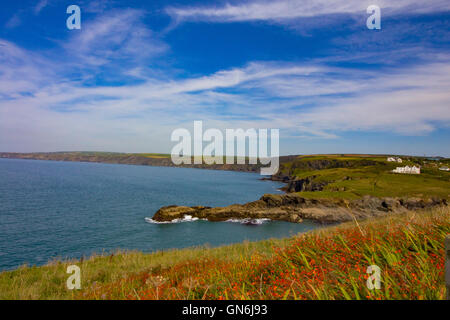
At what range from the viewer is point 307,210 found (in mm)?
57094

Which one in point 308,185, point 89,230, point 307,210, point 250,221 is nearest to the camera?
point 89,230

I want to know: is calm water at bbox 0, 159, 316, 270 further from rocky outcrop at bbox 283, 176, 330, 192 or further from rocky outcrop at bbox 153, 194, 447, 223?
rocky outcrop at bbox 283, 176, 330, 192

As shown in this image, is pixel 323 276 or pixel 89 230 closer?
pixel 323 276

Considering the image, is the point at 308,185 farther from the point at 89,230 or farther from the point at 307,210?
the point at 89,230

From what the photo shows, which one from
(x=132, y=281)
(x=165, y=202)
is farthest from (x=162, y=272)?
(x=165, y=202)

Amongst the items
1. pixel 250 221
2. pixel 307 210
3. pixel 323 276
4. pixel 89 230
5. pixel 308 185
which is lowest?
pixel 250 221

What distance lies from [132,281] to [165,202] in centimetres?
6582

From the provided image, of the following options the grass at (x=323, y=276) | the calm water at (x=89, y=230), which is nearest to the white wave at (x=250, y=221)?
the calm water at (x=89, y=230)

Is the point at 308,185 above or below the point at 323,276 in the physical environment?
below

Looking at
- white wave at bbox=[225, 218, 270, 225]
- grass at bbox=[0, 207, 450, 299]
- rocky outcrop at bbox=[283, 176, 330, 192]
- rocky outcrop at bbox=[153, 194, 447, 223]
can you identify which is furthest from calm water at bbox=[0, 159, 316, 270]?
rocky outcrop at bbox=[283, 176, 330, 192]

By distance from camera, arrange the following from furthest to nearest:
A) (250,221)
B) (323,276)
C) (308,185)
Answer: (308,185) → (250,221) → (323,276)

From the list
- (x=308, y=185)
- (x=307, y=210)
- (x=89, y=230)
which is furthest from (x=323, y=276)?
(x=308, y=185)
